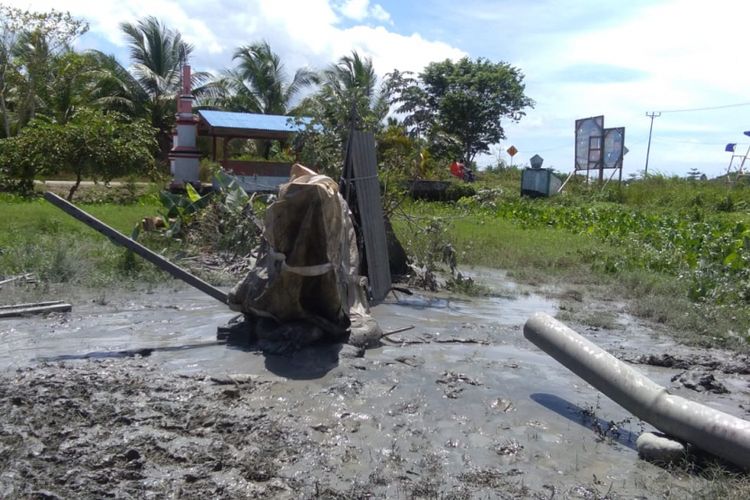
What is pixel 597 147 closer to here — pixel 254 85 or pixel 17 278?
pixel 254 85

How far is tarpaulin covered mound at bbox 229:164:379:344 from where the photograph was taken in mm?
6211

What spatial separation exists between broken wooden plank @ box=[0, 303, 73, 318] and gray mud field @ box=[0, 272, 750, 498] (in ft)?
0.35

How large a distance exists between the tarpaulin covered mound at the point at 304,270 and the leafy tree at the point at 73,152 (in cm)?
1321

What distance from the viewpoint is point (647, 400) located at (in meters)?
4.89

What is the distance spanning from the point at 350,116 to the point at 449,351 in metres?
4.07

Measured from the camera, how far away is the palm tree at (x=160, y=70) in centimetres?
3206

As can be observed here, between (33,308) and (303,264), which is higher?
(303,264)

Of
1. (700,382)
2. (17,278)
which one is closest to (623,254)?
(700,382)

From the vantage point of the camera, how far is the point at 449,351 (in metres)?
7.21

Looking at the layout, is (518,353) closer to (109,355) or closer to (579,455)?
(579,455)

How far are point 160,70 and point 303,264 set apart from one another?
2918cm

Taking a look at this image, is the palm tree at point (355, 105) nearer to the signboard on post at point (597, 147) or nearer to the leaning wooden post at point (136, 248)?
the leaning wooden post at point (136, 248)

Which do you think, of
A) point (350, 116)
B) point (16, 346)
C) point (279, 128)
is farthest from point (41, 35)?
point (16, 346)

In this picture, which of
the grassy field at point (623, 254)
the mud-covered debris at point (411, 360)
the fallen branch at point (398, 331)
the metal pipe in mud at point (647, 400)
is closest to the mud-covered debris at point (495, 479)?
the metal pipe in mud at point (647, 400)
